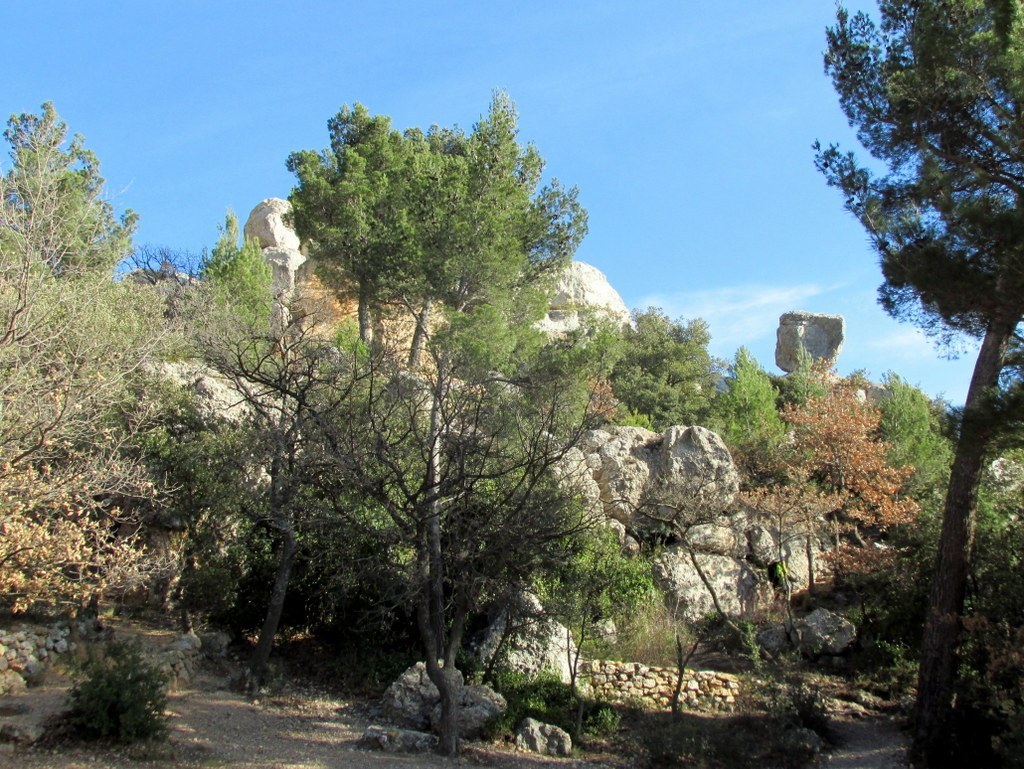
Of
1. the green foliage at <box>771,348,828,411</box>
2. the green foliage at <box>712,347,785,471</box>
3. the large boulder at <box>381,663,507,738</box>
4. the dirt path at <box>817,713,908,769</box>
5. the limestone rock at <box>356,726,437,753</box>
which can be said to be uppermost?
the green foliage at <box>771,348,828,411</box>

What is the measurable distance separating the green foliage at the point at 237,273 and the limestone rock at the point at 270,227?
56.7 ft

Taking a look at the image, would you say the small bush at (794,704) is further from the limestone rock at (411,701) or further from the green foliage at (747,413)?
the green foliage at (747,413)

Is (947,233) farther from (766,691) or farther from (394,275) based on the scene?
(394,275)

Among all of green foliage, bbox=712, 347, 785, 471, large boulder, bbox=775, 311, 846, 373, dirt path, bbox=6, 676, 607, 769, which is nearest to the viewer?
dirt path, bbox=6, 676, 607, 769

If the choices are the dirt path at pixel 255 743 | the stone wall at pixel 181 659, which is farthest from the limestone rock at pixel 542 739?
the stone wall at pixel 181 659

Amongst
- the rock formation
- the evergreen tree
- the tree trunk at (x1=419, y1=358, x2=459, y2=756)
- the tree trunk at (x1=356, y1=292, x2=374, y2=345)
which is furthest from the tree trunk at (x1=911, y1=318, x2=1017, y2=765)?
the rock formation

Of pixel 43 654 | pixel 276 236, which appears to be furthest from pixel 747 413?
pixel 276 236

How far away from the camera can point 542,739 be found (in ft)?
39.7

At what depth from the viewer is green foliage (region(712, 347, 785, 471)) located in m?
25.1

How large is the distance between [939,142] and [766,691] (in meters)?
8.64

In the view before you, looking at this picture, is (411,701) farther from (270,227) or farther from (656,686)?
(270,227)

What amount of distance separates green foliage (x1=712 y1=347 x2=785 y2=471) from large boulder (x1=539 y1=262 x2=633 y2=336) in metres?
13.2

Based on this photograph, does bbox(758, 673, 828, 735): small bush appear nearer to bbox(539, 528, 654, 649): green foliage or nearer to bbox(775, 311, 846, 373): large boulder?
bbox(539, 528, 654, 649): green foliage

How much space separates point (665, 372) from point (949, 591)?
23.9m
